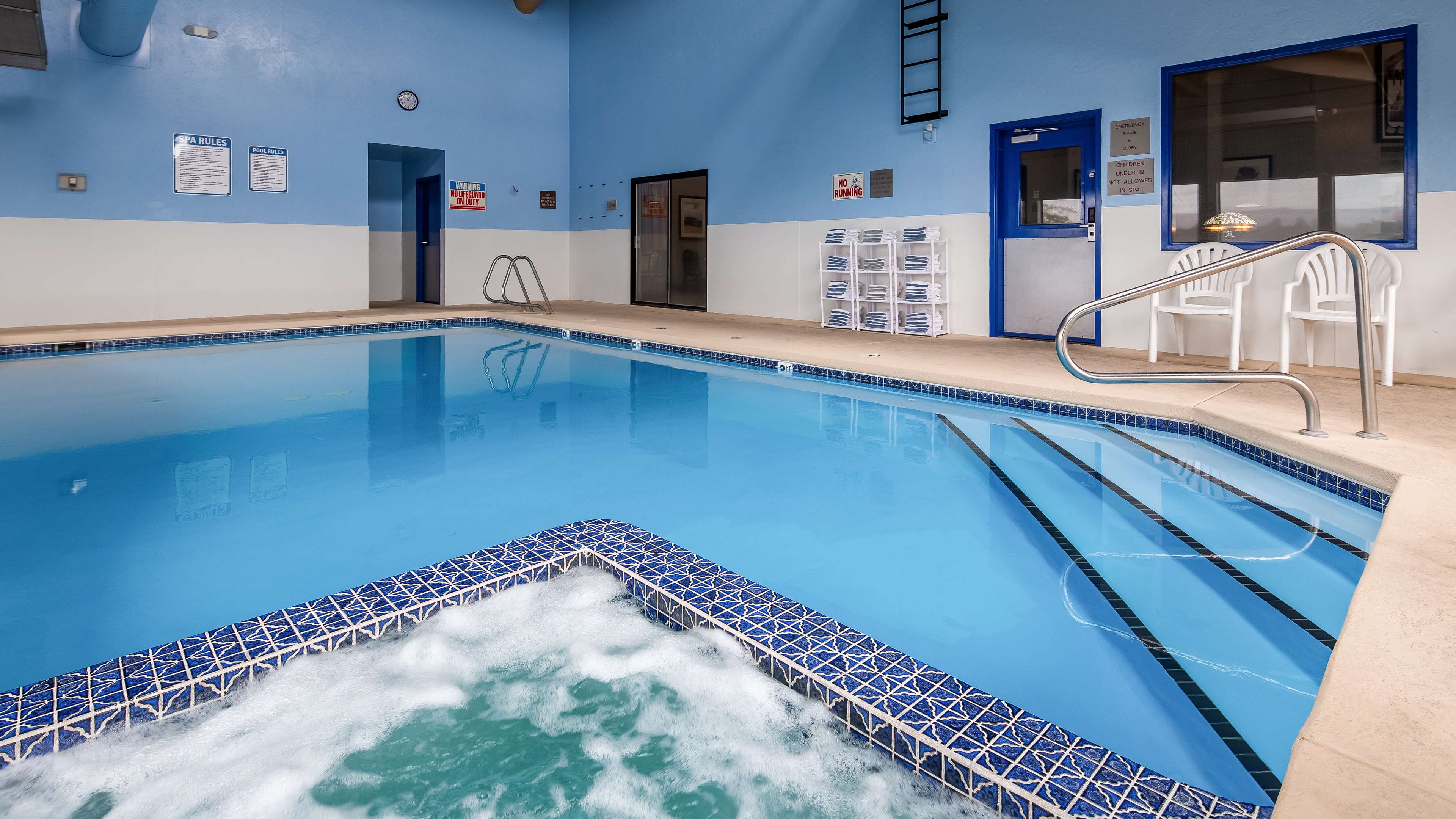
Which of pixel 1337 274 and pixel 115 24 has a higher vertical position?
pixel 115 24

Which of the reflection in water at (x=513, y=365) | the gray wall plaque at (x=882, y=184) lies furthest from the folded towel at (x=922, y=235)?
the reflection in water at (x=513, y=365)

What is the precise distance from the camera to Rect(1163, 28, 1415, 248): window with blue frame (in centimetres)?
490

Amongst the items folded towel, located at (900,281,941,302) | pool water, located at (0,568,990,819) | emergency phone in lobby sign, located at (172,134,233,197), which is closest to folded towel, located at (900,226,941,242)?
folded towel, located at (900,281,941,302)

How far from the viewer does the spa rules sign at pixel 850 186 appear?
26.1ft

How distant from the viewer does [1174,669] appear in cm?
181

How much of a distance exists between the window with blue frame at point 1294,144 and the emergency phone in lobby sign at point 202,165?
899cm

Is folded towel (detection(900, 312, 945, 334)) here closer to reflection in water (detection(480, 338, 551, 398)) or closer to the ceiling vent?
reflection in water (detection(480, 338, 551, 398))

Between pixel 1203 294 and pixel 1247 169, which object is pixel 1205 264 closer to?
pixel 1203 294

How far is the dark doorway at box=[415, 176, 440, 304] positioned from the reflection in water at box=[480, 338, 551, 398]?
12.2ft

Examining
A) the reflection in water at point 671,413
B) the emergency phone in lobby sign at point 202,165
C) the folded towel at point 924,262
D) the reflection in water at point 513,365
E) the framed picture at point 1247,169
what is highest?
the emergency phone in lobby sign at point 202,165

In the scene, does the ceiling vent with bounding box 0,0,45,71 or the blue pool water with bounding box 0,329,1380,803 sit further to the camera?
the ceiling vent with bounding box 0,0,45,71

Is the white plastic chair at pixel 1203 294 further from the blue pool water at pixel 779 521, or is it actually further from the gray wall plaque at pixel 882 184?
the gray wall plaque at pixel 882 184

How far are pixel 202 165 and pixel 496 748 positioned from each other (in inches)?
366

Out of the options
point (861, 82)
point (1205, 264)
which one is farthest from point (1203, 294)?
point (861, 82)
